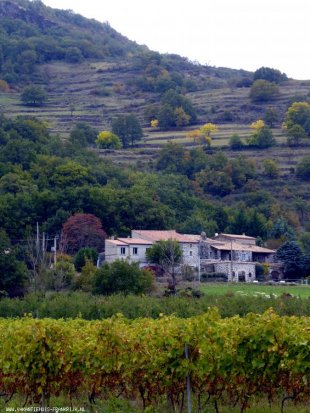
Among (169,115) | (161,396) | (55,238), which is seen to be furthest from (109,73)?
(161,396)

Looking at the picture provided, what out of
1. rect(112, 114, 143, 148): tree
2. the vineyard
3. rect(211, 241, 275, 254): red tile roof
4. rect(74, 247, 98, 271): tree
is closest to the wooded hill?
rect(112, 114, 143, 148): tree

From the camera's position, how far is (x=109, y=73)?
13050 centimetres

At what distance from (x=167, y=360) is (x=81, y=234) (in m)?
40.8

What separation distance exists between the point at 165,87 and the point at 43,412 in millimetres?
108119

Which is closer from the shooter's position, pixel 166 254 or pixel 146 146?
pixel 166 254

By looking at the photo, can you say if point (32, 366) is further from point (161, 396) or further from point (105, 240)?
point (105, 240)

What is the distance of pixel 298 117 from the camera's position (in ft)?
302

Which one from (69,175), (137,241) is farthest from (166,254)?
(69,175)

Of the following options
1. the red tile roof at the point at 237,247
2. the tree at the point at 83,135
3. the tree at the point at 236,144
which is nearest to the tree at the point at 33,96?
the tree at the point at 83,135

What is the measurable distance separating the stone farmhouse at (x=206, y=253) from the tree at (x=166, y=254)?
845mm

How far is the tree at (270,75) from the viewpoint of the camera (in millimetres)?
117625

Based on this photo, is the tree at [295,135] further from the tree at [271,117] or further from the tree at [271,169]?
the tree at [271,117]

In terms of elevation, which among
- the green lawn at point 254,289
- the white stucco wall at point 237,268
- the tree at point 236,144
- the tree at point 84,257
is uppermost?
the tree at point 236,144

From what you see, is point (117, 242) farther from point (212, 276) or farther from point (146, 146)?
point (146, 146)
